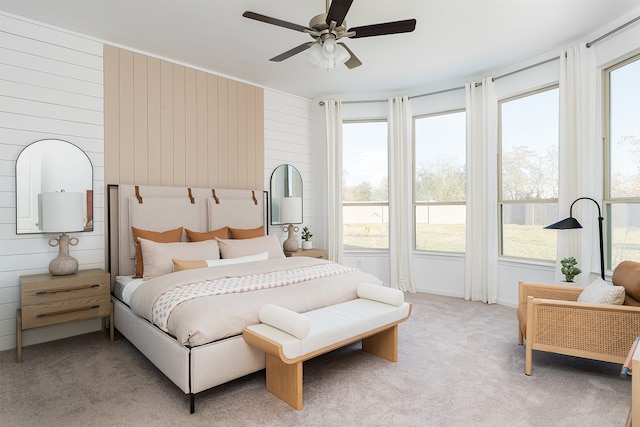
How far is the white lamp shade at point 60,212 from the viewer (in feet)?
10.4

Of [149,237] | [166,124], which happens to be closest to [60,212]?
[149,237]

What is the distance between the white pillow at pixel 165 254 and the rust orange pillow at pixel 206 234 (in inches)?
12.3

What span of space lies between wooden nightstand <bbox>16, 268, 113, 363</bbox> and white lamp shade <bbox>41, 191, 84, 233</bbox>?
427 millimetres

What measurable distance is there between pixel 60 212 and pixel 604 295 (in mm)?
4331

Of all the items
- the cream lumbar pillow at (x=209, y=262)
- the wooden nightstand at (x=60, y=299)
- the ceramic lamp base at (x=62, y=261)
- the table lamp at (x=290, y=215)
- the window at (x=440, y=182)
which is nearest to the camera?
the wooden nightstand at (x=60, y=299)

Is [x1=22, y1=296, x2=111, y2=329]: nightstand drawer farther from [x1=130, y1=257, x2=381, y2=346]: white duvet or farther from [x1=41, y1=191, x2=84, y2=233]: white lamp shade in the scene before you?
[x1=41, y1=191, x2=84, y2=233]: white lamp shade

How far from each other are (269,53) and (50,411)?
3.68 meters

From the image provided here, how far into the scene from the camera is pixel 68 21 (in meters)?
3.39

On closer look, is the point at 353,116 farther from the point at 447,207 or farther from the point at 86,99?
the point at 86,99

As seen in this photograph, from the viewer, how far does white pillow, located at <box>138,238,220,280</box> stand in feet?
11.0

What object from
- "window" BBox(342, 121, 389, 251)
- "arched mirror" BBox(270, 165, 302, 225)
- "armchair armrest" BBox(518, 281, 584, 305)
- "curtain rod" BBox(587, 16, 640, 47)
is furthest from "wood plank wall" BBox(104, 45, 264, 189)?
"curtain rod" BBox(587, 16, 640, 47)

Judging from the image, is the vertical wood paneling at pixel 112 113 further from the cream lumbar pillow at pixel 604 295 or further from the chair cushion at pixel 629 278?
the chair cushion at pixel 629 278

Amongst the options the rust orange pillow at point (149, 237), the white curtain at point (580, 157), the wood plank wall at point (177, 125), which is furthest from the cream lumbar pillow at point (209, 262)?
the white curtain at point (580, 157)

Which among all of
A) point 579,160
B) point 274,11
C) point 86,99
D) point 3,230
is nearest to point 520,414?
point 579,160
